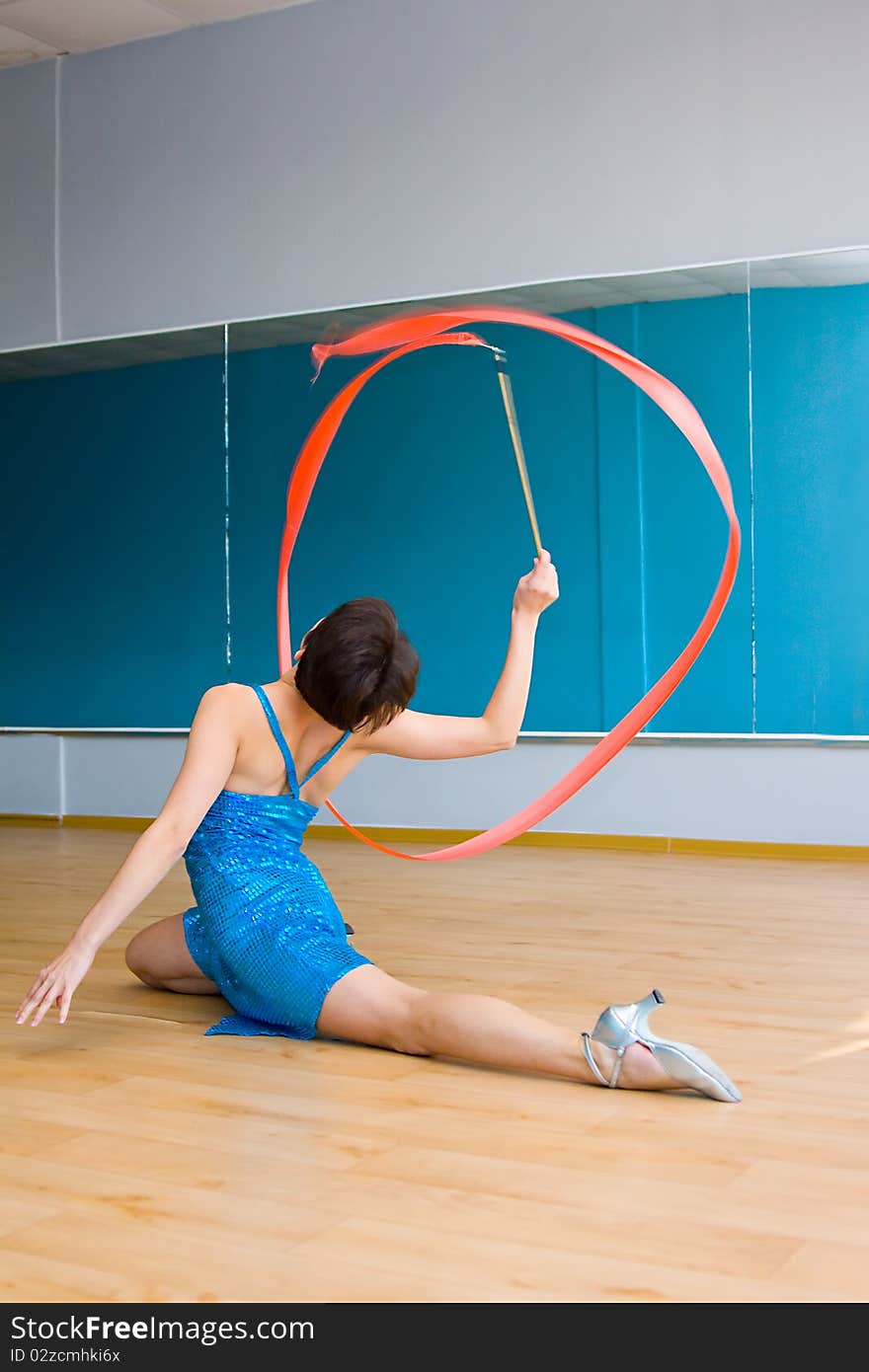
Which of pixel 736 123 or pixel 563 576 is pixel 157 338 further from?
pixel 736 123

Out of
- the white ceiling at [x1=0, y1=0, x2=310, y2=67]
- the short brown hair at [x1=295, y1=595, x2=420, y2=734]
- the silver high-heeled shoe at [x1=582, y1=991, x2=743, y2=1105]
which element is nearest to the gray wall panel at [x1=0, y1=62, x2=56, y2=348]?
the white ceiling at [x1=0, y1=0, x2=310, y2=67]

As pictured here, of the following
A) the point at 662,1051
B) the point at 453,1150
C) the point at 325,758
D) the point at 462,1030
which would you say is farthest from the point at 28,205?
the point at 453,1150

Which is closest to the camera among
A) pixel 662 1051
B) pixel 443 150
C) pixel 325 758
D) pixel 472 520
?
pixel 662 1051

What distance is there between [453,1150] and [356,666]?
3.02 feet

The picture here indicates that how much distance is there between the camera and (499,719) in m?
3.00

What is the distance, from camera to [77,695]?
7.39 meters

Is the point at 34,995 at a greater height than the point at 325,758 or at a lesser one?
lesser

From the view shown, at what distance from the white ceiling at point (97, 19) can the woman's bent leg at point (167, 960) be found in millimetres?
4887

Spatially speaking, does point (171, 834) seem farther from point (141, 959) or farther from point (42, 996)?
point (141, 959)

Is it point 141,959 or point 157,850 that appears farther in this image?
point 141,959

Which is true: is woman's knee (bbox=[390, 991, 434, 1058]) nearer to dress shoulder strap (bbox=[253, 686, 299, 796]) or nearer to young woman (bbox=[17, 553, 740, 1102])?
young woman (bbox=[17, 553, 740, 1102])

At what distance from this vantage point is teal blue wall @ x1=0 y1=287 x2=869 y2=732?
5719 mm

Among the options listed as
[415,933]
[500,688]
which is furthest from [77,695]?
[500,688]

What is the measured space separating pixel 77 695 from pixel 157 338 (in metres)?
1.78
